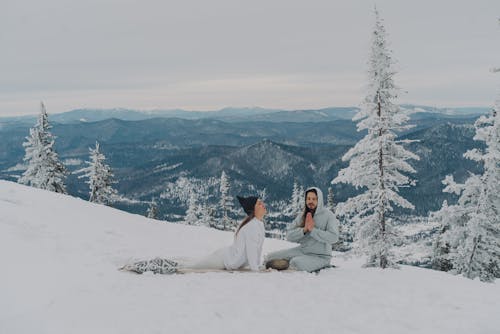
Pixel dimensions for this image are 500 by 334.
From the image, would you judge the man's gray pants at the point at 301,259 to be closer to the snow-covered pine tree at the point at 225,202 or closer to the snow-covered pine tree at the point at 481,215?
the snow-covered pine tree at the point at 481,215

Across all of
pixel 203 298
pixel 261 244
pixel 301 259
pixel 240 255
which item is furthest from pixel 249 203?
pixel 203 298

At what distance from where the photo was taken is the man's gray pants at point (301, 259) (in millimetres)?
10406

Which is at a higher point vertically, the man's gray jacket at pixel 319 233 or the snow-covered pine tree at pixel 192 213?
the man's gray jacket at pixel 319 233

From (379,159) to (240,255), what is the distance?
11.8 meters

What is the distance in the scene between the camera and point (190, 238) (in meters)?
18.0

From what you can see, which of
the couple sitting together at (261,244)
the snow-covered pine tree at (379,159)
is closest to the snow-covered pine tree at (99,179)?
the snow-covered pine tree at (379,159)

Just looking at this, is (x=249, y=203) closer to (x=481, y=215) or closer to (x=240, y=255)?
(x=240, y=255)

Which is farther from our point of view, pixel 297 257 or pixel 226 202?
pixel 226 202

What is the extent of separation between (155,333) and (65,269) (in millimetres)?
Result: 3653

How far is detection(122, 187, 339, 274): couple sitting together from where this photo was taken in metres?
9.80

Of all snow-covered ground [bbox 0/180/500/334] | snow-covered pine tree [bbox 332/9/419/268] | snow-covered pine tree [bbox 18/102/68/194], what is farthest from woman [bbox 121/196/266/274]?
snow-covered pine tree [bbox 18/102/68/194]

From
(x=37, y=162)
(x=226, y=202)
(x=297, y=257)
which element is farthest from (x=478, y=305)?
(x=226, y=202)

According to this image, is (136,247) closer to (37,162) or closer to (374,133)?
(374,133)

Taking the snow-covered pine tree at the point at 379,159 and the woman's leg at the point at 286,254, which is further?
the snow-covered pine tree at the point at 379,159
